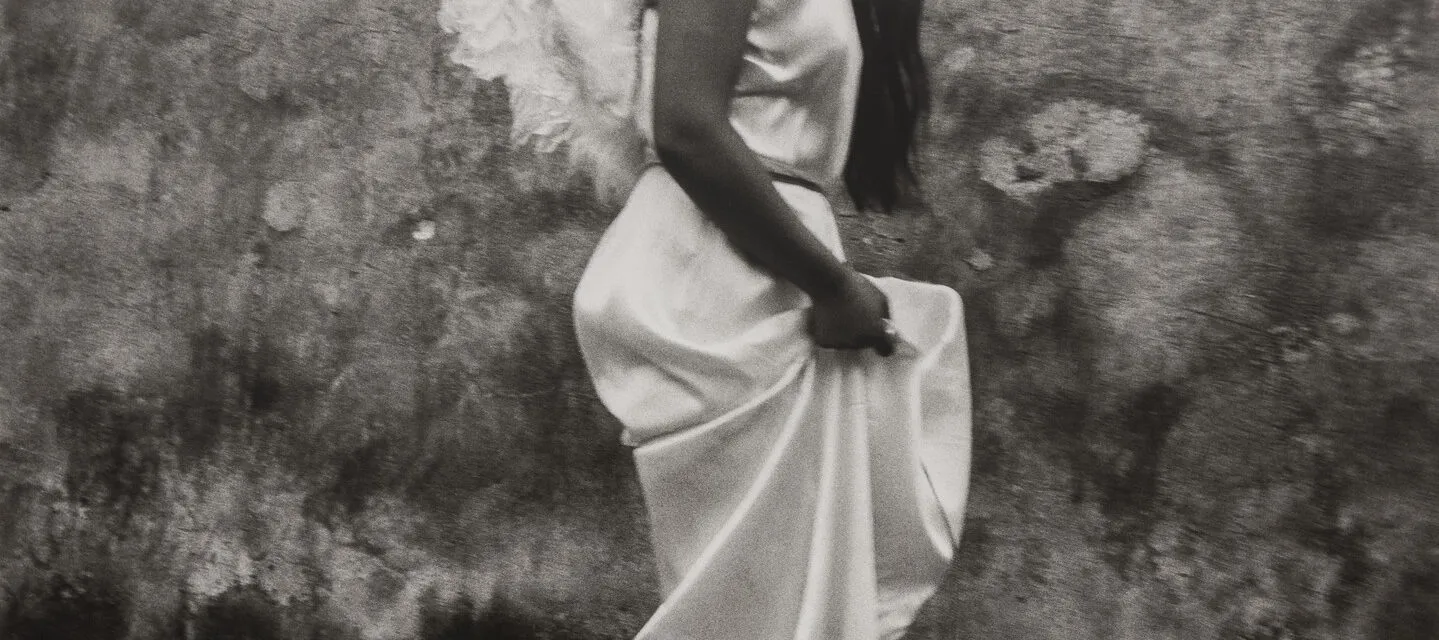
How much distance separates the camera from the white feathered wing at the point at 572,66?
1323 millimetres

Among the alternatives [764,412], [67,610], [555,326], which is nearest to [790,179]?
[764,412]

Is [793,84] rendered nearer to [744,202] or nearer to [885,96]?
[744,202]

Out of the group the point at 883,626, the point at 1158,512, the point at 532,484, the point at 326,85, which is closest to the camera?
the point at 883,626

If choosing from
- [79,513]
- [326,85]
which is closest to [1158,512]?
[326,85]

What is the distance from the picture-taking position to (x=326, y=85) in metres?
2.79

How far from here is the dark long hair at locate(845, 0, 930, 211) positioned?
1.49 metres

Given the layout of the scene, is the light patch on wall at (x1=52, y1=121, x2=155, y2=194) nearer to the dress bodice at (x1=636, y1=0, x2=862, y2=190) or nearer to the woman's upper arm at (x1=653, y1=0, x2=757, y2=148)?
the dress bodice at (x1=636, y1=0, x2=862, y2=190)

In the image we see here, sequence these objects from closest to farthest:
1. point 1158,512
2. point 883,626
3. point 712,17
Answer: point 712,17
point 883,626
point 1158,512

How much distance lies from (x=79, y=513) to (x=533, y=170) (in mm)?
1511

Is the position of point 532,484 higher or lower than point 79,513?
higher

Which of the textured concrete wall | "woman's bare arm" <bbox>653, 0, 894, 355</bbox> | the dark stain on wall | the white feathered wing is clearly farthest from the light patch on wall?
"woman's bare arm" <bbox>653, 0, 894, 355</bbox>

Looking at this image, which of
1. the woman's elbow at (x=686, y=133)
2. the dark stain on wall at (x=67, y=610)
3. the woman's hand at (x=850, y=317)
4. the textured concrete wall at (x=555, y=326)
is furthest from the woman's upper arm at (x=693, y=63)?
the dark stain on wall at (x=67, y=610)

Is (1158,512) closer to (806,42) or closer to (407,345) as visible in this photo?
(806,42)

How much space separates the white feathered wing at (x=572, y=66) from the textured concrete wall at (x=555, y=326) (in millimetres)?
1025
